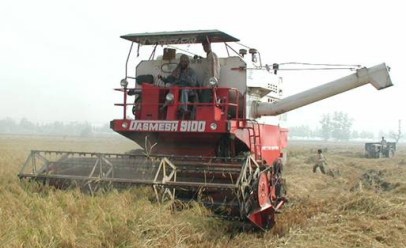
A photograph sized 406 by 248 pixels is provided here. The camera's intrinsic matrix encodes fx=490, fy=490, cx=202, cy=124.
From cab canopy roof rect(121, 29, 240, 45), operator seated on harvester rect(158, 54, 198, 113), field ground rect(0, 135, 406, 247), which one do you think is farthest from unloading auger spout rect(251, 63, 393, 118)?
field ground rect(0, 135, 406, 247)

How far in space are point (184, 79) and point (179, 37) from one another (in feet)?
2.50

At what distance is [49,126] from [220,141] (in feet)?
590

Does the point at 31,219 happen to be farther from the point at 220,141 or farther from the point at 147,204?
the point at 220,141

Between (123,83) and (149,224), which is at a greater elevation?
(123,83)

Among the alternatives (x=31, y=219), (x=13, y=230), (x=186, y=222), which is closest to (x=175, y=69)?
(x=186, y=222)

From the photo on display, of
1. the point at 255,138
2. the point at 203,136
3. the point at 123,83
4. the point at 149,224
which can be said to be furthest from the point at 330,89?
the point at 149,224

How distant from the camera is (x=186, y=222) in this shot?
18.5 feet

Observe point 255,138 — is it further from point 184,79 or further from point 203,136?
point 184,79

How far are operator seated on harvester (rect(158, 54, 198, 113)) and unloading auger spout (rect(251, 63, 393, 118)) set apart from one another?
1.13 m

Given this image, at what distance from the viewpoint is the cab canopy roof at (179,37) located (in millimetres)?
8172

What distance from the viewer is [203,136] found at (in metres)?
7.61

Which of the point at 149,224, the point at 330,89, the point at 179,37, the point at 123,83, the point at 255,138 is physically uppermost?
the point at 179,37

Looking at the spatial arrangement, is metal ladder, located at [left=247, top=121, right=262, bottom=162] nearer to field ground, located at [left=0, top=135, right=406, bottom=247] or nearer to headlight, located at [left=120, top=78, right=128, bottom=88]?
field ground, located at [left=0, top=135, right=406, bottom=247]

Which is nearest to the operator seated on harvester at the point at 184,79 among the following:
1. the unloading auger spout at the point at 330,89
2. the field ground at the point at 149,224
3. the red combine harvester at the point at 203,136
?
the red combine harvester at the point at 203,136
